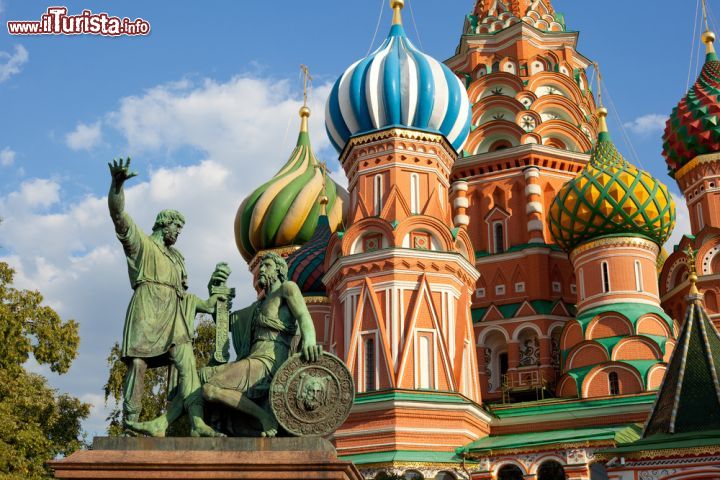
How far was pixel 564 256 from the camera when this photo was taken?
2577 centimetres

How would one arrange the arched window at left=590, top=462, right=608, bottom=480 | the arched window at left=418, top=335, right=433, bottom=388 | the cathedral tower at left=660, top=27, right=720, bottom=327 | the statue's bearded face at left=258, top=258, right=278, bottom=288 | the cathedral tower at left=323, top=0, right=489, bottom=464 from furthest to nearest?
the cathedral tower at left=660, top=27, right=720, bottom=327 < the arched window at left=418, top=335, right=433, bottom=388 < the cathedral tower at left=323, top=0, right=489, bottom=464 < the arched window at left=590, top=462, right=608, bottom=480 < the statue's bearded face at left=258, top=258, right=278, bottom=288

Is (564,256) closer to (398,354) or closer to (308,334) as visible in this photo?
(398,354)

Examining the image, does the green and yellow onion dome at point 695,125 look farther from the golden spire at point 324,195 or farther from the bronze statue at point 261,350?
the bronze statue at point 261,350

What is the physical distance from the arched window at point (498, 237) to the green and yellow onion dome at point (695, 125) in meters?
5.11

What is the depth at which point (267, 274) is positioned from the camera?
7.52m

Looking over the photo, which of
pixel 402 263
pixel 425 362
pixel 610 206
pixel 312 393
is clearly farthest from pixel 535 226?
→ pixel 312 393

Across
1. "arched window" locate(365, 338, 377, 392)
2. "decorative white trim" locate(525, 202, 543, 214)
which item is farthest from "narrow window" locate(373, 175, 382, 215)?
"decorative white trim" locate(525, 202, 543, 214)

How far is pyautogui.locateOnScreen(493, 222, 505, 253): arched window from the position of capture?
86.8ft

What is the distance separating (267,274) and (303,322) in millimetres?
602

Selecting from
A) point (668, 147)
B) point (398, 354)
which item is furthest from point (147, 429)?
point (668, 147)

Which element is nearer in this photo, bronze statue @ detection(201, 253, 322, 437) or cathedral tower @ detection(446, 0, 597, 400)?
bronze statue @ detection(201, 253, 322, 437)

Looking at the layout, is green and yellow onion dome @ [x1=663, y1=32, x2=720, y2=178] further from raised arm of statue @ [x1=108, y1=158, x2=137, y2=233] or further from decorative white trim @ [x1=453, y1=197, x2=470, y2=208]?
raised arm of statue @ [x1=108, y1=158, x2=137, y2=233]

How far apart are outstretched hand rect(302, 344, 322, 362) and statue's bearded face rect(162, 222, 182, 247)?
158 cm

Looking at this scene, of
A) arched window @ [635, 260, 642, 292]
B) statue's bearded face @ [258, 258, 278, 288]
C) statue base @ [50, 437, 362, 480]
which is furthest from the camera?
arched window @ [635, 260, 642, 292]
